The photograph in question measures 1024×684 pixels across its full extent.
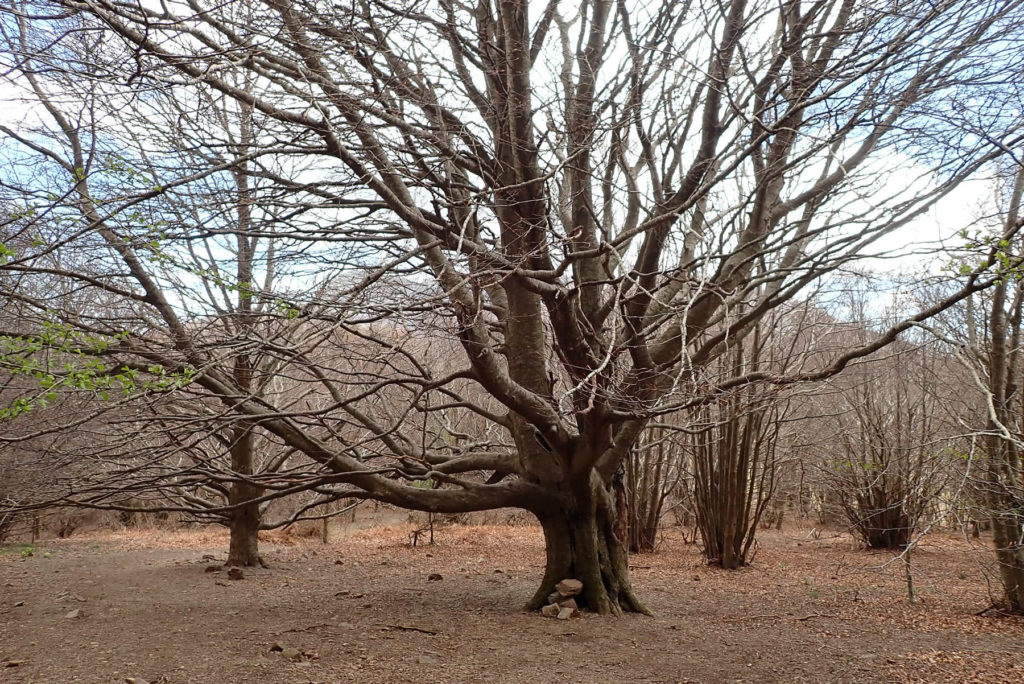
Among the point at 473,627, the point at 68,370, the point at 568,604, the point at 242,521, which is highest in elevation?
the point at 68,370

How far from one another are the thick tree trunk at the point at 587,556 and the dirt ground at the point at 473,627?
0.29 meters

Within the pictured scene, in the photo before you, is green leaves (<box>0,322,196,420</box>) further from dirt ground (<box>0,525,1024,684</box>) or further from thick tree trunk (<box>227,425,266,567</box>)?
thick tree trunk (<box>227,425,266,567</box>)

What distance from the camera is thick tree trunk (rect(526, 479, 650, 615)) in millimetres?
6617

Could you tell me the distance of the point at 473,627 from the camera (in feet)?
19.7

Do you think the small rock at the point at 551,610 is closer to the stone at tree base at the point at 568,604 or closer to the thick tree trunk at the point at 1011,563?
the stone at tree base at the point at 568,604

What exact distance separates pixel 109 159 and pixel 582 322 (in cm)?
399

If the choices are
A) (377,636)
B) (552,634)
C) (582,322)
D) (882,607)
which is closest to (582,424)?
(582,322)

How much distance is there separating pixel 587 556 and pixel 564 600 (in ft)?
1.53

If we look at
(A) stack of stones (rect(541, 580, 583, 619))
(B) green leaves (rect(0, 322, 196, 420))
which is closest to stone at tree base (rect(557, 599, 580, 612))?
(A) stack of stones (rect(541, 580, 583, 619))

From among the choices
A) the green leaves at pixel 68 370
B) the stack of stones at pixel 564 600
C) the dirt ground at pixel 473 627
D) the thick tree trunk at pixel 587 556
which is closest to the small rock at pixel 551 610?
the stack of stones at pixel 564 600

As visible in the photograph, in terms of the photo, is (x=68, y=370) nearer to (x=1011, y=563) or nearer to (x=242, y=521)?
(x=242, y=521)

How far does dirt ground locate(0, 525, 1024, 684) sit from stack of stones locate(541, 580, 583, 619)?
15 cm

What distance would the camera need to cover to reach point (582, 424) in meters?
6.27

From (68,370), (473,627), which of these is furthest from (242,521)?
(68,370)
